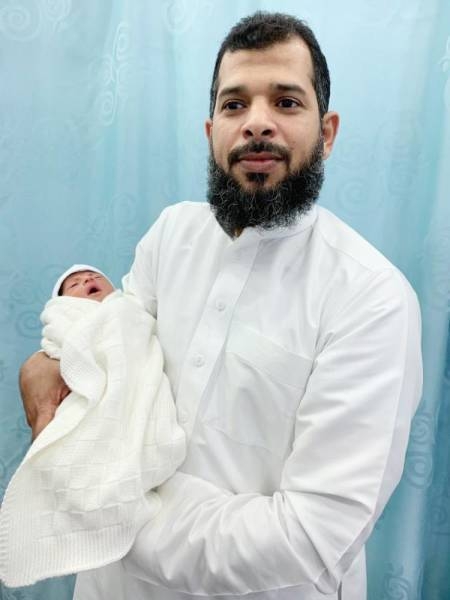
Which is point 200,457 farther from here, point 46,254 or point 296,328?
point 46,254

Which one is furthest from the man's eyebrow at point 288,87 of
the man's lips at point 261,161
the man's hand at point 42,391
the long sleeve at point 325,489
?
the man's hand at point 42,391

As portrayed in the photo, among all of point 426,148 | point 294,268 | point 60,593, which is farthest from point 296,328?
point 60,593

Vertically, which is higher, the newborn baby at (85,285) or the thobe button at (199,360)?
the newborn baby at (85,285)

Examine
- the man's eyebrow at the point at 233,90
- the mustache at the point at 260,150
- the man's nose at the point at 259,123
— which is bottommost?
the mustache at the point at 260,150

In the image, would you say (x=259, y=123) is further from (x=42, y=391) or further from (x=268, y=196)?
(x=42, y=391)

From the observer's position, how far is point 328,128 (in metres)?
0.98

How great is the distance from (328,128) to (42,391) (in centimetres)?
73

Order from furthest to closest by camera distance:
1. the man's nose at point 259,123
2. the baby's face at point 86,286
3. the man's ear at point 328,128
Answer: the baby's face at point 86,286, the man's ear at point 328,128, the man's nose at point 259,123

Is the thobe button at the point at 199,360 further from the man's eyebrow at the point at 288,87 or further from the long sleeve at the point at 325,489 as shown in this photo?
the man's eyebrow at the point at 288,87

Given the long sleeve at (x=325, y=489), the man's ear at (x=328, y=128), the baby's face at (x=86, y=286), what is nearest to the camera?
the long sleeve at (x=325, y=489)

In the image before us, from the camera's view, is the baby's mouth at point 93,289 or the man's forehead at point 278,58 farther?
the baby's mouth at point 93,289

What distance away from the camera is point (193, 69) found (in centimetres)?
127

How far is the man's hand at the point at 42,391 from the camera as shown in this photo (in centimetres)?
92

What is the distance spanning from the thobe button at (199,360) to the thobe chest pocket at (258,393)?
0.03 metres
